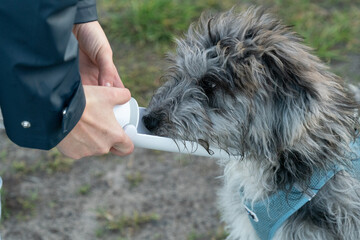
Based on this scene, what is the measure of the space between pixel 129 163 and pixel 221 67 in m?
1.69

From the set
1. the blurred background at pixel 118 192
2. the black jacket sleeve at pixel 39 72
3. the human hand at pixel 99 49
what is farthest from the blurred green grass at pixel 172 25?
A: the black jacket sleeve at pixel 39 72

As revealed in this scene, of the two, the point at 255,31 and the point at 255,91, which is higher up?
the point at 255,31

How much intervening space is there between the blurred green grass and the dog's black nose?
201 centimetres

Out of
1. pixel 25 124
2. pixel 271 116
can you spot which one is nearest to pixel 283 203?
pixel 271 116

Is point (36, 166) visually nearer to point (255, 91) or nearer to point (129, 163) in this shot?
point (129, 163)

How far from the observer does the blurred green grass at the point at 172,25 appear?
4242mm

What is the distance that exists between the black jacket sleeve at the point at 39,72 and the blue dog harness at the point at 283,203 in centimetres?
99

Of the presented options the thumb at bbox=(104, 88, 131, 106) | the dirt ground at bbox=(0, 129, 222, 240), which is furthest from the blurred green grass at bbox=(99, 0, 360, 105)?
the thumb at bbox=(104, 88, 131, 106)

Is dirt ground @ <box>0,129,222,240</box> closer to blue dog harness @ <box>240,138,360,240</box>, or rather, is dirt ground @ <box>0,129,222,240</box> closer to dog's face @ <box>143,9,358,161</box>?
blue dog harness @ <box>240,138,360,240</box>

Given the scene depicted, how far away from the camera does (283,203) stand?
208 cm

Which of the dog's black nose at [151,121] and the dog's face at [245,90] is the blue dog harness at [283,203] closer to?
the dog's face at [245,90]

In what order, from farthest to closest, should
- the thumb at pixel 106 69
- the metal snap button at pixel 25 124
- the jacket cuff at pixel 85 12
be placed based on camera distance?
the thumb at pixel 106 69
the jacket cuff at pixel 85 12
the metal snap button at pixel 25 124

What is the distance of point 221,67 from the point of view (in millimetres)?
1894

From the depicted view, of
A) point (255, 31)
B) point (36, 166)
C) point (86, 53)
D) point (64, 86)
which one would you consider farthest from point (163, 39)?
point (64, 86)
